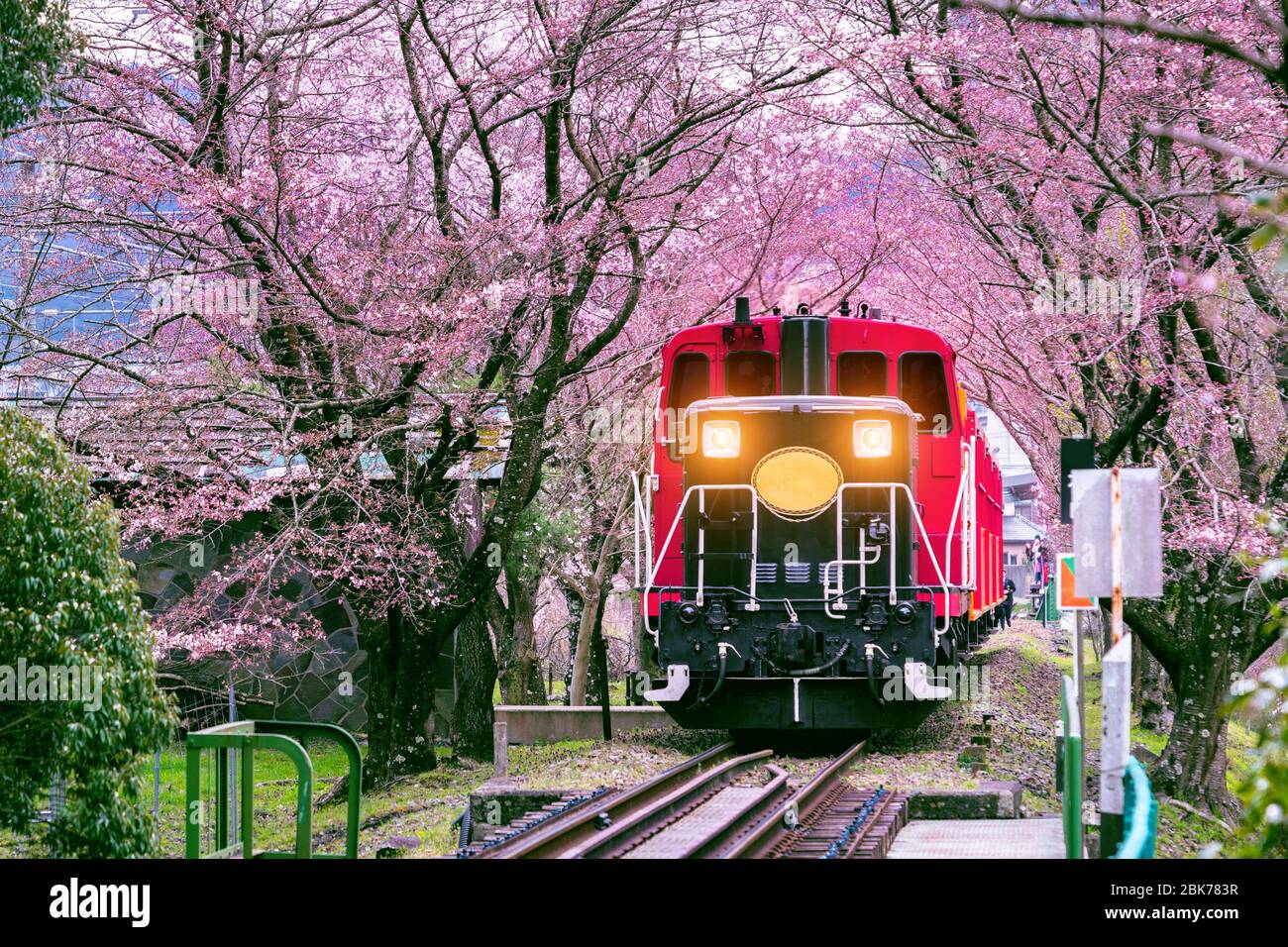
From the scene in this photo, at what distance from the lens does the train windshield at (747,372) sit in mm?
11164

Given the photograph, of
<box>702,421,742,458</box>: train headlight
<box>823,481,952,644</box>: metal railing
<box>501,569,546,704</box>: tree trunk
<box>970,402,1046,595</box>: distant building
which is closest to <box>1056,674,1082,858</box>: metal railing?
<box>823,481,952,644</box>: metal railing

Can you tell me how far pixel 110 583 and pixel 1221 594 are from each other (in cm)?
1019

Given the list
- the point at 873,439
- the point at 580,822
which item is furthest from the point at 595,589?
the point at 580,822

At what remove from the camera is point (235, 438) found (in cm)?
1327

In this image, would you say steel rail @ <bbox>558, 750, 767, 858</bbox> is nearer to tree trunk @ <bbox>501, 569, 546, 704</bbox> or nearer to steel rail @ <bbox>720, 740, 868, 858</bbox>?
steel rail @ <bbox>720, 740, 868, 858</bbox>

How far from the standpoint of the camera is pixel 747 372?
11.2m

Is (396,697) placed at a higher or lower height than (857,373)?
lower

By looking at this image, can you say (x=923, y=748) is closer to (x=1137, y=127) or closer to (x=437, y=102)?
(x=1137, y=127)

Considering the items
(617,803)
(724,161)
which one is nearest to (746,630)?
(617,803)

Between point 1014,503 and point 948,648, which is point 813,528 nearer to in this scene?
point 948,648

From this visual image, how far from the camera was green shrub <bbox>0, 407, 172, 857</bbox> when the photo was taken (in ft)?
23.4

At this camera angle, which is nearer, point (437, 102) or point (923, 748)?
point (923, 748)

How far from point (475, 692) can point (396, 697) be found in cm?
223

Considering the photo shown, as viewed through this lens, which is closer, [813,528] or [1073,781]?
[1073,781]
